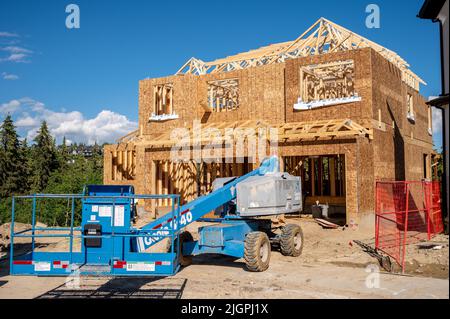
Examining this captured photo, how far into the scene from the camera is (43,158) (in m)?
57.0

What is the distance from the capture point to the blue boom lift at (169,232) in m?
7.54

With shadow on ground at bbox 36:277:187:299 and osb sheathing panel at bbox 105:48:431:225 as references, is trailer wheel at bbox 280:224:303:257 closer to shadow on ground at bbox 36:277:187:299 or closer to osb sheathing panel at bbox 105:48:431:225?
shadow on ground at bbox 36:277:187:299

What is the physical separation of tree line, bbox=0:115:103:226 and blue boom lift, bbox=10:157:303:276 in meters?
34.5

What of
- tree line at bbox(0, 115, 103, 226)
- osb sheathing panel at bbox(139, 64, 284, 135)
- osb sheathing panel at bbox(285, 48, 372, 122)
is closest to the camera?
osb sheathing panel at bbox(285, 48, 372, 122)

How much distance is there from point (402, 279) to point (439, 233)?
21.0ft

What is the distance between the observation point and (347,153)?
16.6m

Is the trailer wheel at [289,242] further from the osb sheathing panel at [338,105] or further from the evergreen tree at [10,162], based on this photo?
the evergreen tree at [10,162]

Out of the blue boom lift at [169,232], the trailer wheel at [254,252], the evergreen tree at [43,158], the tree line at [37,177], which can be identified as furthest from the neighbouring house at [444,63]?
the evergreen tree at [43,158]

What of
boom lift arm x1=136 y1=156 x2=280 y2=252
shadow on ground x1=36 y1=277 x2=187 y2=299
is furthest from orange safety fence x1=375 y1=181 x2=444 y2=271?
shadow on ground x1=36 y1=277 x2=187 y2=299

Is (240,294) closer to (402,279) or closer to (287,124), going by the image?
(402,279)

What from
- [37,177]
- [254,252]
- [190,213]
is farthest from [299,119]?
[37,177]

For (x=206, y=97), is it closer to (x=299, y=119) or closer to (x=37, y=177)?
(x=299, y=119)

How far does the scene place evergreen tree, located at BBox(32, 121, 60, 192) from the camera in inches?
2221

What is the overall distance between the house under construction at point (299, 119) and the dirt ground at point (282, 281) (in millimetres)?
5149
